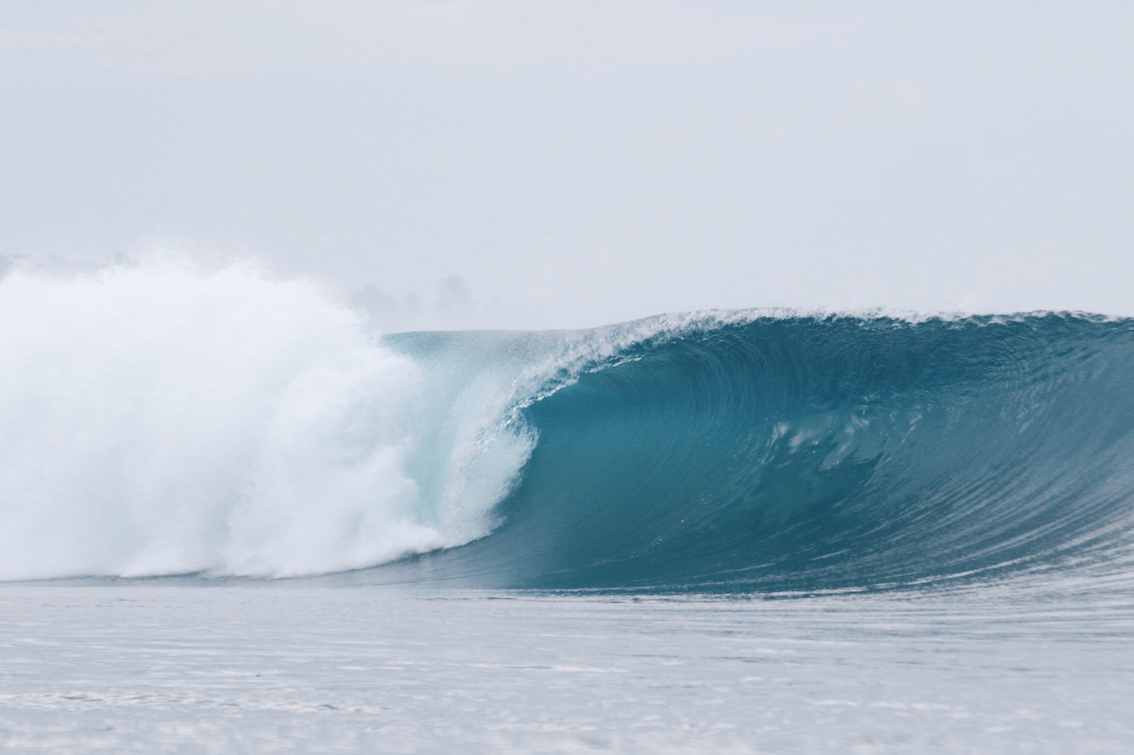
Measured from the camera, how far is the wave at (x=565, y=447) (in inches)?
301

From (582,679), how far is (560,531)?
5.49m

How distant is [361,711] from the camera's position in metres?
2.80

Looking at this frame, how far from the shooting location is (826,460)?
29.1ft

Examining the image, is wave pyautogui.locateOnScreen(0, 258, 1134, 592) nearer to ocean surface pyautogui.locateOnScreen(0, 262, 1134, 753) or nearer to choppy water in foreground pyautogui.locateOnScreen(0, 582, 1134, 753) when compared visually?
ocean surface pyautogui.locateOnScreen(0, 262, 1134, 753)

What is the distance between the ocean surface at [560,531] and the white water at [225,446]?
35 millimetres

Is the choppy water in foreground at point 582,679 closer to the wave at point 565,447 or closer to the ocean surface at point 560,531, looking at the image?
the ocean surface at point 560,531

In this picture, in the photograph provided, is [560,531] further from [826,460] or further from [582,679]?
[582,679]

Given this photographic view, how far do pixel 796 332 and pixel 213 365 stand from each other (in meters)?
6.22

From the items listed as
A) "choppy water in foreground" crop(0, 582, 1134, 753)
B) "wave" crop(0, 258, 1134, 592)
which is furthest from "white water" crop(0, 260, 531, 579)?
"choppy water in foreground" crop(0, 582, 1134, 753)

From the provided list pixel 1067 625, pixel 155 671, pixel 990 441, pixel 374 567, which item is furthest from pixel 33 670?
pixel 990 441

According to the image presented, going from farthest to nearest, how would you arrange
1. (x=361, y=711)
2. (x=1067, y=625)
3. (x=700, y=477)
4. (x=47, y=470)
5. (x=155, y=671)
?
(x=47, y=470), (x=700, y=477), (x=1067, y=625), (x=155, y=671), (x=361, y=711)

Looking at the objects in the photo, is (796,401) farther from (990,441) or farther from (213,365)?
(213,365)

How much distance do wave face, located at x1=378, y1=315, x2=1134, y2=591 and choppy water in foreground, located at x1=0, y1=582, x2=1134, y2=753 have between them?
1.59 meters

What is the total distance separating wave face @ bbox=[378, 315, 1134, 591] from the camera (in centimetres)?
701
